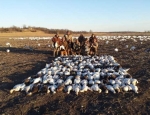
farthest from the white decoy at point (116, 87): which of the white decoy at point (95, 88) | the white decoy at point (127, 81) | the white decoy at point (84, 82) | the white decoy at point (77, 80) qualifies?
the white decoy at point (77, 80)

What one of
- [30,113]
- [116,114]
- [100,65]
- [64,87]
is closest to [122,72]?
[100,65]

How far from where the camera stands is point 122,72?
11133 millimetres

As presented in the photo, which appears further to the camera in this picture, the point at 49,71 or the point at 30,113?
the point at 49,71

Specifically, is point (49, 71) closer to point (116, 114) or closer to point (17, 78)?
point (17, 78)

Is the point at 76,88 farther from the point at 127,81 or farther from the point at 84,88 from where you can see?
the point at 127,81

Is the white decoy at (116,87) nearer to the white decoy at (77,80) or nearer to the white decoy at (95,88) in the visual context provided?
the white decoy at (95,88)

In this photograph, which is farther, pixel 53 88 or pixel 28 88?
pixel 28 88

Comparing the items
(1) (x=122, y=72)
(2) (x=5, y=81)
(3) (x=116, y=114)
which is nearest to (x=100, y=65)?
(1) (x=122, y=72)

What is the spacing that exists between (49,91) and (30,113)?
162 centimetres

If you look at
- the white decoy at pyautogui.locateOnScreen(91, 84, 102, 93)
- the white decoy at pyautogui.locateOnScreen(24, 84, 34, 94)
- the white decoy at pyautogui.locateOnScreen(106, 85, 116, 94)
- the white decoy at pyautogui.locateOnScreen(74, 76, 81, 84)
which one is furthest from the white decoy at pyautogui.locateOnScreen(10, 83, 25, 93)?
the white decoy at pyautogui.locateOnScreen(106, 85, 116, 94)

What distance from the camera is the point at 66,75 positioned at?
11.3m

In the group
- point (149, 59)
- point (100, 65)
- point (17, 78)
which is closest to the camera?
point (17, 78)

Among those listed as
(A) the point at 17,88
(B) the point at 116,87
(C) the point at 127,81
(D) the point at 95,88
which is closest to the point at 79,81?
(D) the point at 95,88

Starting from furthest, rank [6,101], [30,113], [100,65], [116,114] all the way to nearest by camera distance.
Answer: [100,65] < [6,101] < [30,113] < [116,114]
